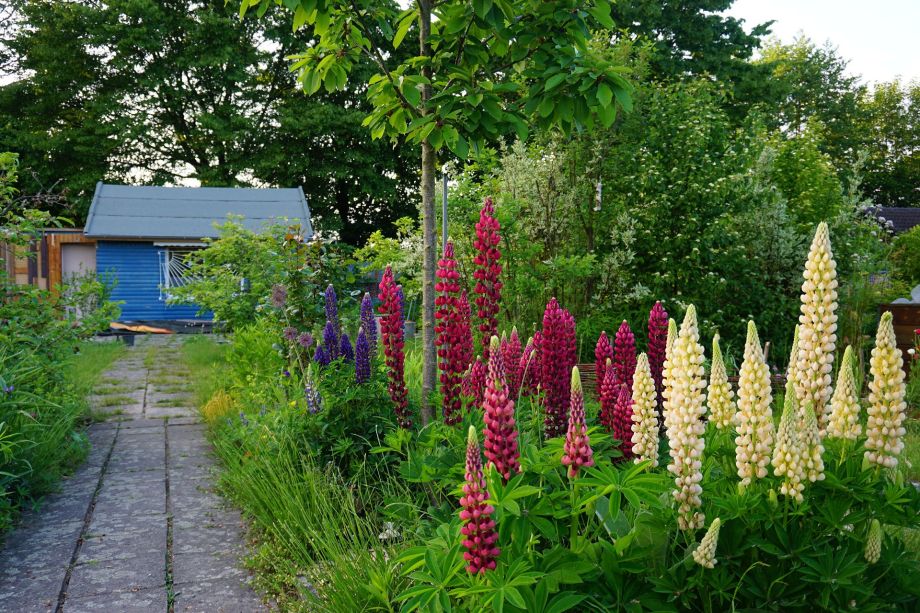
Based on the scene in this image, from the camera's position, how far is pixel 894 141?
38.0m

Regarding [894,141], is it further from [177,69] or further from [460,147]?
[460,147]

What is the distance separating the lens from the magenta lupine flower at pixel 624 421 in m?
2.58

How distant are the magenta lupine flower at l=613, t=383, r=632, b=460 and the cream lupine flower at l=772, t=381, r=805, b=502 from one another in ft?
2.37

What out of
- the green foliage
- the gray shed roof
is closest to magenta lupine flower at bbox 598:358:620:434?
the gray shed roof

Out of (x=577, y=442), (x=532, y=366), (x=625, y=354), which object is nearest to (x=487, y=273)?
(x=532, y=366)

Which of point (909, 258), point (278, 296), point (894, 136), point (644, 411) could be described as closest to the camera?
point (644, 411)

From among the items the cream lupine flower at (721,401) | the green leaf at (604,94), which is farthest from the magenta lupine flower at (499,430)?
the green leaf at (604,94)

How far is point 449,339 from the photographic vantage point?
3.53 metres

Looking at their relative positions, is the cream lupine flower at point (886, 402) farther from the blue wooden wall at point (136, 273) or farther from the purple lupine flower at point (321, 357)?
the blue wooden wall at point (136, 273)

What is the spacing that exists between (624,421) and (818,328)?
0.82 m

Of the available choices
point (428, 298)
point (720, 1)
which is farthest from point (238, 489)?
point (720, 1)

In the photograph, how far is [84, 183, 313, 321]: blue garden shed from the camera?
18453mm

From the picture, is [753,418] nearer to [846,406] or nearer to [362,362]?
[846,406]

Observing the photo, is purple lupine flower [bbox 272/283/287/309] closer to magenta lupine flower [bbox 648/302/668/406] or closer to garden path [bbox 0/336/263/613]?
garden path [bbox 0/336/263/613]
